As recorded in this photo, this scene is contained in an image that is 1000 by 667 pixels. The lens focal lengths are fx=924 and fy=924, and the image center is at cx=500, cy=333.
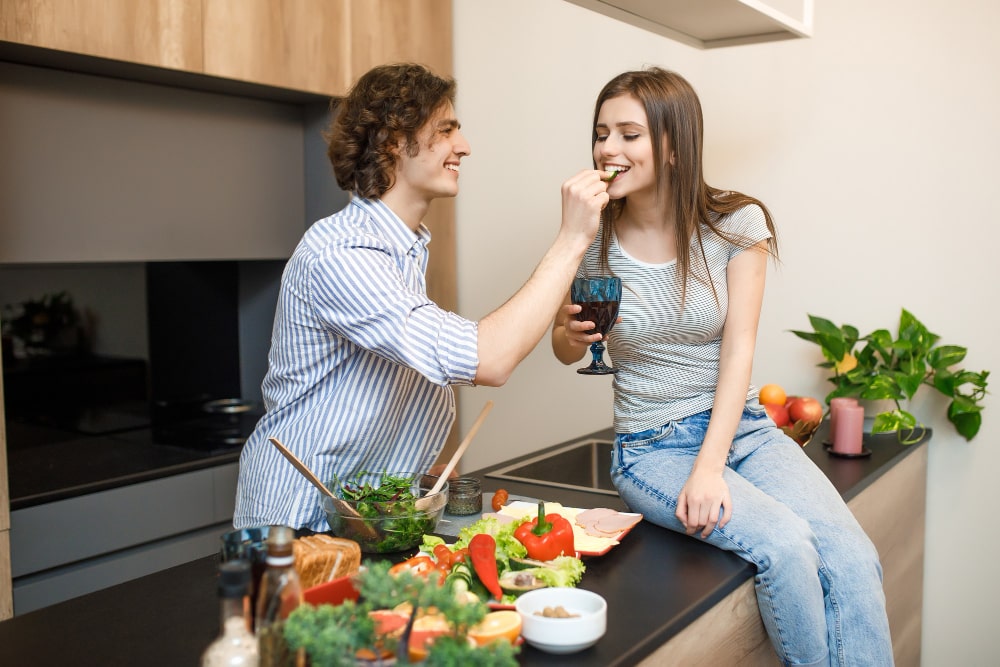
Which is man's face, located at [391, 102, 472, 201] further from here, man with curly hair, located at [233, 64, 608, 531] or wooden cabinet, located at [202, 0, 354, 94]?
wooden cabinet, located at [202, 0, 354, 94]

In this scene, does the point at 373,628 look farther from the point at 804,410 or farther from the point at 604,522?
the point at 804,410

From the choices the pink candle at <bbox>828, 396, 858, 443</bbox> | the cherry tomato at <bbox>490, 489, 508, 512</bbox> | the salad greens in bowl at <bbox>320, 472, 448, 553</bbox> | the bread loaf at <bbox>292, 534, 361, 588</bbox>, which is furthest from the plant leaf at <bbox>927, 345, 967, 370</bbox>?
the bread loaf at <bbox>292, 534, 361, 588</bbox>

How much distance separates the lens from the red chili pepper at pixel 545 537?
1.38 meters

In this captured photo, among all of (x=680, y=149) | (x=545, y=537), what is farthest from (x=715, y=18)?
(x=545, y=537)

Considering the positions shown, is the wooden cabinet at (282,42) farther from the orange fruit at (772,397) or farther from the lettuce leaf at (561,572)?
the lettuce leaf at (561,572)

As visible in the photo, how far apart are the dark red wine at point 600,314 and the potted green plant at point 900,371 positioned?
1233 millimetres

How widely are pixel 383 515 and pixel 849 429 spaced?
144 centimetres

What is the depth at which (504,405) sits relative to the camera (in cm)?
340

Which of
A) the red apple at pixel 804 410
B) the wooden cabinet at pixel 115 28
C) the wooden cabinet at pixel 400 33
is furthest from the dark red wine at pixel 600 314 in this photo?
the wooden cabinet at pixel 400 33

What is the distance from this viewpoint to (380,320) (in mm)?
1499

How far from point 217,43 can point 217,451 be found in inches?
45.3

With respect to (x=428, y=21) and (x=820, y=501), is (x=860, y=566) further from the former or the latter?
(x=428, y=21)

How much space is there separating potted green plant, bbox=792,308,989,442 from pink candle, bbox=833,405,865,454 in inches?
9.2

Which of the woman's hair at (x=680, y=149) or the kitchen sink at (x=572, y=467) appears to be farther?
the kitchen sink at (x=572, y=467)
